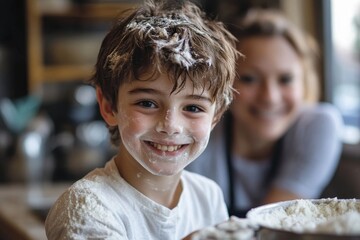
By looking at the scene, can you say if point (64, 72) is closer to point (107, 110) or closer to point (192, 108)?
point (107, 110)

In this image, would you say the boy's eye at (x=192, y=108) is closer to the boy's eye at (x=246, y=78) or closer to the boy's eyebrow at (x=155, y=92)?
the boy's eyebrow at (x=155, y=92)

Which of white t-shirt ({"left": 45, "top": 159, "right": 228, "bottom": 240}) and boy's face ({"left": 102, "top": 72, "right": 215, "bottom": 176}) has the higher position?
boy's face ({"left": 102, "top": 72, "right": 215, "bottom": 176})

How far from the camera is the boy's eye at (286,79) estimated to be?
223cm

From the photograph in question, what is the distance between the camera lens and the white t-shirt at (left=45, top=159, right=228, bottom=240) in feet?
3.31

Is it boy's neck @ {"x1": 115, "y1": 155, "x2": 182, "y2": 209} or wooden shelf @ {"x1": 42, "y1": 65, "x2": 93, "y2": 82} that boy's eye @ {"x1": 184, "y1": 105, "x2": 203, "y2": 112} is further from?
wooden shelf @ {"x1": 42, "y1": 65, "x2": 93, "y2": 82}

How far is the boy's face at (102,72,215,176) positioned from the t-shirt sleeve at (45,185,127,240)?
0.30 ft

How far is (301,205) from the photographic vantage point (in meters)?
1.00

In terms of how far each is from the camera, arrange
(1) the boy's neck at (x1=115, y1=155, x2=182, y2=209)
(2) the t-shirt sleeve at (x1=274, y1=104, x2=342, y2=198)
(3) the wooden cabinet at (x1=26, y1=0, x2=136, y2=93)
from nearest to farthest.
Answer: (1) the boy's neck at (x1=115, y1=155, x2=182, y2=209), (2) the t-shirt sleeve at (x1=274, y1=104, x2=342, y2=198), (3) the wooden cabinet at (x1=26, y1=0, x2=136, y2=93)

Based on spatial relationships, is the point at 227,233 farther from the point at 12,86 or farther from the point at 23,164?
the point at 12,86

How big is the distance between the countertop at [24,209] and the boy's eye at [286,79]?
0.81 m

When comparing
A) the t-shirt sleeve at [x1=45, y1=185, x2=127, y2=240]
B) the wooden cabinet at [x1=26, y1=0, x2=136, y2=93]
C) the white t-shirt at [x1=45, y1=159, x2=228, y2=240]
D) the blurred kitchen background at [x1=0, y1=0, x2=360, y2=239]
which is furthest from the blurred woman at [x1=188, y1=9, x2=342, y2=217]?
the wooden cabinet at [x1=26, y1=0, x2=136, y2=93]

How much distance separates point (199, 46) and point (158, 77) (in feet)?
0.27

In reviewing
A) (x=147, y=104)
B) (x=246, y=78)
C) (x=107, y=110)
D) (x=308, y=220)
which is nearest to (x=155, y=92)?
(x=147, y=104)

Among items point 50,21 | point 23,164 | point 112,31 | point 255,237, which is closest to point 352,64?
point 23,164
